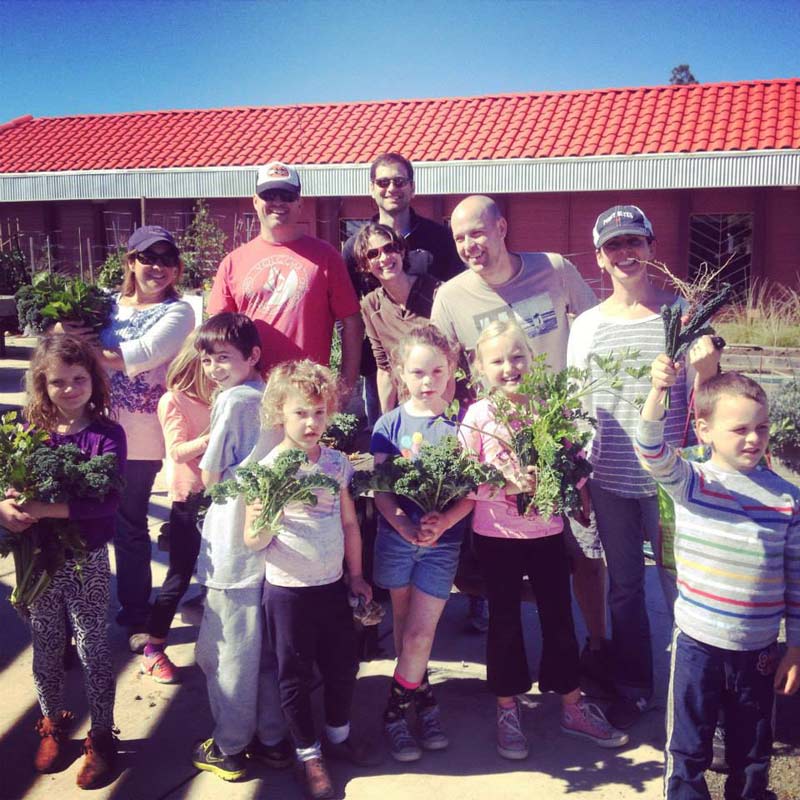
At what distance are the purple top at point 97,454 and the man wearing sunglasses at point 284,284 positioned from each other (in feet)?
2.97

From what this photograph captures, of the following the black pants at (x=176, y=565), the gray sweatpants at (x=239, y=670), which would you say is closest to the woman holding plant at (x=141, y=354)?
the black pants at (x=176, y=565)

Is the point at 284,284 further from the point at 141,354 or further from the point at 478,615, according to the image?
the point at 478,615

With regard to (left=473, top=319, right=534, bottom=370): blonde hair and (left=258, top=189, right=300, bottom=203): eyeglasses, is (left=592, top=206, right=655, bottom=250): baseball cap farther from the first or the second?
(left=258, top=189, right=300, bottom=203): eyeglasses

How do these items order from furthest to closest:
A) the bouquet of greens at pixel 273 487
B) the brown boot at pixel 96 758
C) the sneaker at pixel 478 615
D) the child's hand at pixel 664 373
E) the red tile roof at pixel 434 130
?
the red tile roof at pixel 434 130 → the sneaker at pixel 478 615 → the brown boot at pixel 96 758 → the bouquet of greens at pixel 273 487 → the child's hand at pixel 664 373

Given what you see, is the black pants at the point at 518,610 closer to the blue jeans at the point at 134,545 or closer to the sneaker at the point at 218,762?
the sneaker at the point at 218,762

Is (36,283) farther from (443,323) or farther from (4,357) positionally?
(4,357)

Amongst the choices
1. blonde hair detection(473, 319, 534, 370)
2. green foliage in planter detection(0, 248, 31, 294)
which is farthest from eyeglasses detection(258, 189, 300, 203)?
green foliage in planter detection(0, 248, 31, 294)

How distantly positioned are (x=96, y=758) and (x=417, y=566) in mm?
1417

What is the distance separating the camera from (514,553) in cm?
324

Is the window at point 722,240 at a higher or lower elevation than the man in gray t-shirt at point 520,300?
higher

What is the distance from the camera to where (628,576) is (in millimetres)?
3414

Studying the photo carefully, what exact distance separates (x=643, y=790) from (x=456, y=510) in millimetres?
1240

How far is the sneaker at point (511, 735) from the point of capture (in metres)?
3.20

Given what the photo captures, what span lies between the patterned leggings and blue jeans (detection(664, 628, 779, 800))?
6.85 ft
